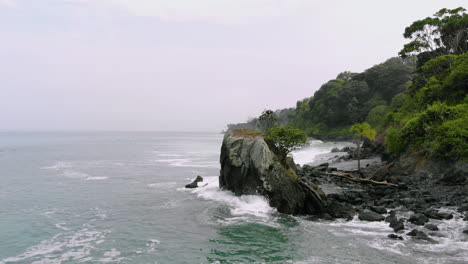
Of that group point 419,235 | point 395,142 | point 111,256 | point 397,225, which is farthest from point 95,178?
point 395,142

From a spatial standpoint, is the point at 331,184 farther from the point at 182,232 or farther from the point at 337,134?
the point at 337,134

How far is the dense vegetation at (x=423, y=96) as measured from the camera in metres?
30.5

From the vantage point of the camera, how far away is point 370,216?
21141 mm

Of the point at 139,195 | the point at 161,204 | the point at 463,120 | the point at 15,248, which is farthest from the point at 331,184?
the point at 15,248

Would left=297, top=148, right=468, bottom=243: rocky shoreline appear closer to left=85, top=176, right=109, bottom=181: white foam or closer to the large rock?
the large rock

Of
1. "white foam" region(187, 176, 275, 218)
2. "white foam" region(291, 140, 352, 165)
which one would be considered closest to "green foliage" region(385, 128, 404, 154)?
"white foam" region(187, 176, 275, 218)

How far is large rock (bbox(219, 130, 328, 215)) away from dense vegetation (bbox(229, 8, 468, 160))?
1076cm

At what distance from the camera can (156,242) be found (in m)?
18.2

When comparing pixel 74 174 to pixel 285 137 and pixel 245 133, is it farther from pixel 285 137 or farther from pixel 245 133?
pixel 285 137

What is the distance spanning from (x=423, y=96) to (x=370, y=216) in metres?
28.0

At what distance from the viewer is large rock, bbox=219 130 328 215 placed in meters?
23.9

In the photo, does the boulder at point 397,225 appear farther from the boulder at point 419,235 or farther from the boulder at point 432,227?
the boulder at point 432,227

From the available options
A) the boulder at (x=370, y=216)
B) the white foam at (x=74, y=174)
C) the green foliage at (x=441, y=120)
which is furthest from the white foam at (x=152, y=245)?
the white foam at (x=74, y=174)

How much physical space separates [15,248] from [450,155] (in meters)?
34.8
